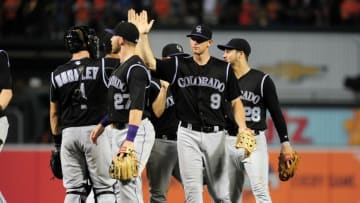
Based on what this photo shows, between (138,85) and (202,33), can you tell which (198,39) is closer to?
(202,33)

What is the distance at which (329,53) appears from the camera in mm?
21719

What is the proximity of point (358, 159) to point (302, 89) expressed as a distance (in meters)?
7.22

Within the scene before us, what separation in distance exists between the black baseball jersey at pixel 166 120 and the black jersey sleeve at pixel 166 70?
0.88 metres

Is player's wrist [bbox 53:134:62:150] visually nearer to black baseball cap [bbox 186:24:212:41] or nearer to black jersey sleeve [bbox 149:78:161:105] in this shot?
black jersey sleeve [bbox 149:78:161:105]

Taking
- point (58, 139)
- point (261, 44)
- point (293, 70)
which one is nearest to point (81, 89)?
point (58, 139)

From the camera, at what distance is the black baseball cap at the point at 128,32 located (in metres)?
9.38

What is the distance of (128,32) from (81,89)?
114 centimetres

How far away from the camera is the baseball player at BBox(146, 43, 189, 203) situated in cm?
1088

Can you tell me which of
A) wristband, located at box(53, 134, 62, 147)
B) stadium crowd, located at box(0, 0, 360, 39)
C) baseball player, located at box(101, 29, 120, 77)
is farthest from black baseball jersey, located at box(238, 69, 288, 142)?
stadium crowd, located at box(0, 0, 360, 39)

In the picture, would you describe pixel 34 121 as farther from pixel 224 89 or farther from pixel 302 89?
pixel 224 89

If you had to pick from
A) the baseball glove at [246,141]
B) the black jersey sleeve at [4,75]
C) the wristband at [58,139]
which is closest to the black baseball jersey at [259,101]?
the baseball glove at [246,141]

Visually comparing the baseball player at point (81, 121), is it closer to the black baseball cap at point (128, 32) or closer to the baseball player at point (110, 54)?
the baseball player at point (110, 54)

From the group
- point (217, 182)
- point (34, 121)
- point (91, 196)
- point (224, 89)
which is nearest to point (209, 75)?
point (224, 89)

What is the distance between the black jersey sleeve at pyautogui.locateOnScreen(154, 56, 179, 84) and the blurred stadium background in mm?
9819
